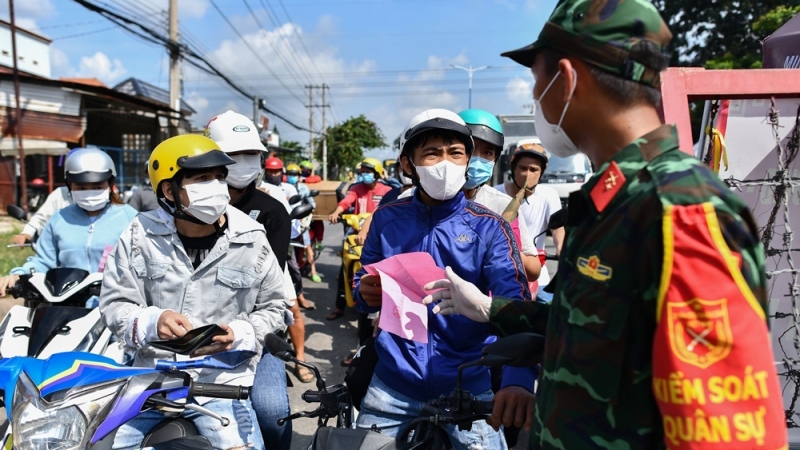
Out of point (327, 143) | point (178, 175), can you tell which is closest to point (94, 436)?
point (178, 175)

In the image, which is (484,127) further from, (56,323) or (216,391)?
(56,323)

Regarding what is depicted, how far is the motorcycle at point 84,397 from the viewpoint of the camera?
1720 millimetres

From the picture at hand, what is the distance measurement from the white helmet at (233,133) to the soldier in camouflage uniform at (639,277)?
2483 millimetres

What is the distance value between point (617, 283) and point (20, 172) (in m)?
20.1

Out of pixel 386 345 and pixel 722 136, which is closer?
pixel 386 345

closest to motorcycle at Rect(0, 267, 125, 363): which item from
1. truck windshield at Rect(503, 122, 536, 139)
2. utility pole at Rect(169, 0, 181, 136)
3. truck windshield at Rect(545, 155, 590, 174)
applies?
truck windshield at Rect(545, 155, 590, 174)

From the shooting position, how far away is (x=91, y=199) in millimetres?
3668

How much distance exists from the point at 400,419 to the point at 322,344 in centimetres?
416

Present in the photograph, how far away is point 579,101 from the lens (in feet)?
3.93

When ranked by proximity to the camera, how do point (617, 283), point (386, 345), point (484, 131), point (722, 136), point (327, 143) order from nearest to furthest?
point (617, 283) → point (386, 345) → point (722, 136) → point (484, 131) → point (327, 143)

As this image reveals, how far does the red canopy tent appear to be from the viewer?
2947 mm

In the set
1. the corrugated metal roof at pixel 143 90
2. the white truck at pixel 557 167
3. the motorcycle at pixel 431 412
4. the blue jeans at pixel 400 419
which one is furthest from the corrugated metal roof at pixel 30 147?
the motorcycle at pixel 431 412

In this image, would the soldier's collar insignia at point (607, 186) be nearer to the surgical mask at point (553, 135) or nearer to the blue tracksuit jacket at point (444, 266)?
the surgical mask at point (553, 135)

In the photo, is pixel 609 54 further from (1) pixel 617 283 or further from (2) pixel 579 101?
(1) pixel 617 283
